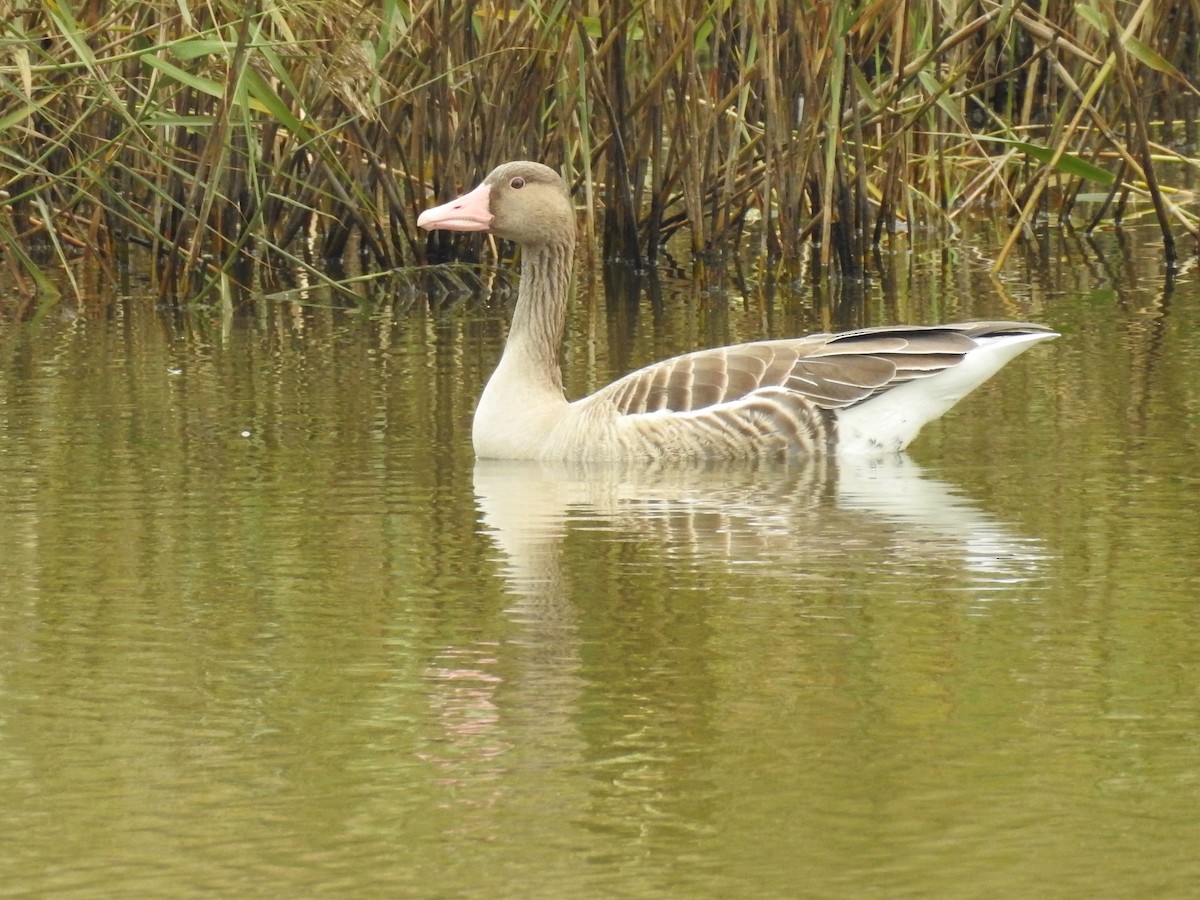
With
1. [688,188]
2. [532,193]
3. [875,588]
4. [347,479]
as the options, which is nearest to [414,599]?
[875,588]

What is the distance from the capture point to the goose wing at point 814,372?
9031 mm

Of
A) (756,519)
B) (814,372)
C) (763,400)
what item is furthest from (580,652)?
(814,372)

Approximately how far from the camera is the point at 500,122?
1326 centimetres

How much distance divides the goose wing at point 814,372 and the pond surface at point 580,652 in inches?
12.9

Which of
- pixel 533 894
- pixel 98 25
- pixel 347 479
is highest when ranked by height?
pixel 98 25

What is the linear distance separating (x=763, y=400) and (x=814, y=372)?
11.8 inches

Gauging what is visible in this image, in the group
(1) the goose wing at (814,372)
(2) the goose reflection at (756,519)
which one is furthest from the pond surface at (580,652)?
(1) the goose wing at (814,372)

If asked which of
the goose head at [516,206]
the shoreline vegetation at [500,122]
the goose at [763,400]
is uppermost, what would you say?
the shoreline vegetation at [500,122]

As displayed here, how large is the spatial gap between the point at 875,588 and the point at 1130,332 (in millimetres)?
5519

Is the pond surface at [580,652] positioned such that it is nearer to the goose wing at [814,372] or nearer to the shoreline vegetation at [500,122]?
the goose wing at [814,372]

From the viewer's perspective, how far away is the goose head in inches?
388

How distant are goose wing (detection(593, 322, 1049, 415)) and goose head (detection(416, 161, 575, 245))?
1070mm

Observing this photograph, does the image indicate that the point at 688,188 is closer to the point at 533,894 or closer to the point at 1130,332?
the point at 1130,332

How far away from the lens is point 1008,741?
4961 mm
